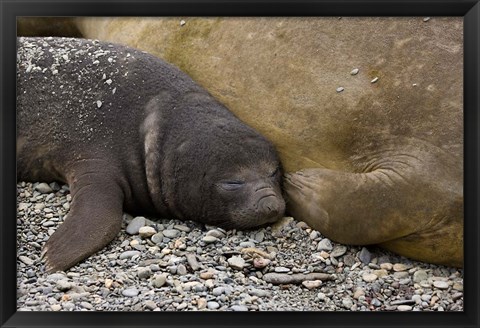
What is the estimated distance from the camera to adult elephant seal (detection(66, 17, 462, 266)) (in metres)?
2.81

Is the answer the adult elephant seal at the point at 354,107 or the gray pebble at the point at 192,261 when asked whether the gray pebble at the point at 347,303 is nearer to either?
the adult elephant seal at the point at 354,107

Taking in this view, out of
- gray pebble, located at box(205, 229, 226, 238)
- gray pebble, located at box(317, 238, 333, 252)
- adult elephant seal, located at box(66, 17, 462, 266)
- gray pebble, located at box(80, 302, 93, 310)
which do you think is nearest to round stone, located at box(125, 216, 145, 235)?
gray pebble, located at box(205, 229, 226, 238)

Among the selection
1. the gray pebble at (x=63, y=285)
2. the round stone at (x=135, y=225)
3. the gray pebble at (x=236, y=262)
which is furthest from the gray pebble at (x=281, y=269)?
the gray pebble at (x=63, y=285)

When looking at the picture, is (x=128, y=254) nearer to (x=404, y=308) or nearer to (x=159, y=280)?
(x=159, y=280)

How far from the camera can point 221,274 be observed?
265 cm

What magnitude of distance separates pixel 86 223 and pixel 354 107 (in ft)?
4.07

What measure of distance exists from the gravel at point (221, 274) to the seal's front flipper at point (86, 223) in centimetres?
4

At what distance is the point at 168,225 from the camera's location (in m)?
3.05

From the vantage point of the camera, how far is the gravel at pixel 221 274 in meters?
2.51

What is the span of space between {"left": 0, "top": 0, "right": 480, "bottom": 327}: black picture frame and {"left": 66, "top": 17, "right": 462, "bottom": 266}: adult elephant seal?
0.44 ft

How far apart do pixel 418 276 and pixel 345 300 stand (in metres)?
0.36
